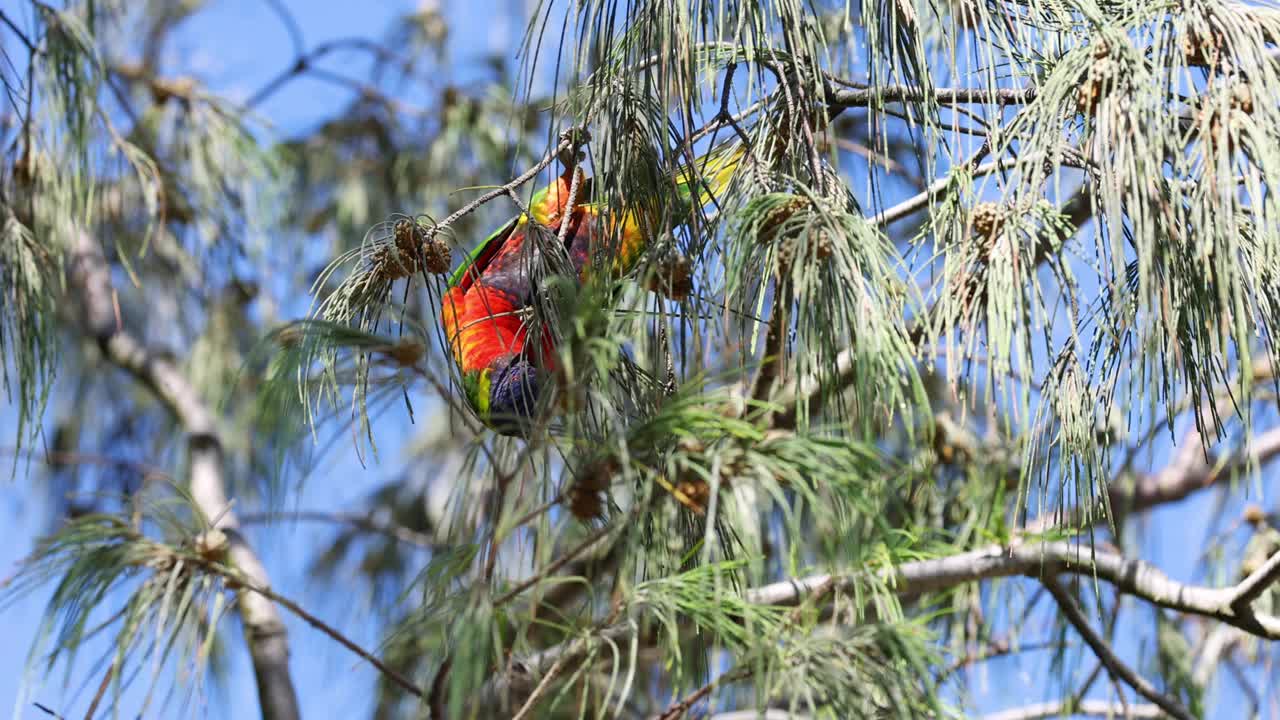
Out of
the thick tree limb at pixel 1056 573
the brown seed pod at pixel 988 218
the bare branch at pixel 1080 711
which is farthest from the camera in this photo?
the bare branch at pixel 1080 711

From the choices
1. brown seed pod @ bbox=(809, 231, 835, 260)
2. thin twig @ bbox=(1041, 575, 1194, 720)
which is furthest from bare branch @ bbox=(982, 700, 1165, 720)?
brown seed pod @ bbox=(809, 231, 835, 260)

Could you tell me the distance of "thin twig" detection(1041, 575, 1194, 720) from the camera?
1355 mm

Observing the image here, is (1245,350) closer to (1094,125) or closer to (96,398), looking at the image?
(1094,125)

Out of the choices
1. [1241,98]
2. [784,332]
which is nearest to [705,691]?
[784,332]

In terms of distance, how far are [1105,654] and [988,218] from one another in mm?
742

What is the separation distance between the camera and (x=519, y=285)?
3.47 ft

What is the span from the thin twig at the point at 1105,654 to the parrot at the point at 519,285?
59cm

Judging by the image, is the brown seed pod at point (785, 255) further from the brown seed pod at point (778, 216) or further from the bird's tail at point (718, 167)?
the bird's tail at point (718, 167)

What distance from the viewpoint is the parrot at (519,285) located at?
38.8 inches

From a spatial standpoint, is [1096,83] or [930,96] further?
[930,96]

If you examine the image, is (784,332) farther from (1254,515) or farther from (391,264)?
(1254,515)

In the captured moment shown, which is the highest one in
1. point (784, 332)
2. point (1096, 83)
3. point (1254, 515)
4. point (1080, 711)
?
point (1096, 83)

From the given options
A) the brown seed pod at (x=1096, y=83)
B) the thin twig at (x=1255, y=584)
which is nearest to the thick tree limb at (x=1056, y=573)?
the thin twig at (x=1255, y=584)

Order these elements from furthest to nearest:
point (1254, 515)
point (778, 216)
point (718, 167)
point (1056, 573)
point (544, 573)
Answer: point (1254, 515) < point (1056, 573) < point (718, 167) < point (778, 216) < point (544, 573)
